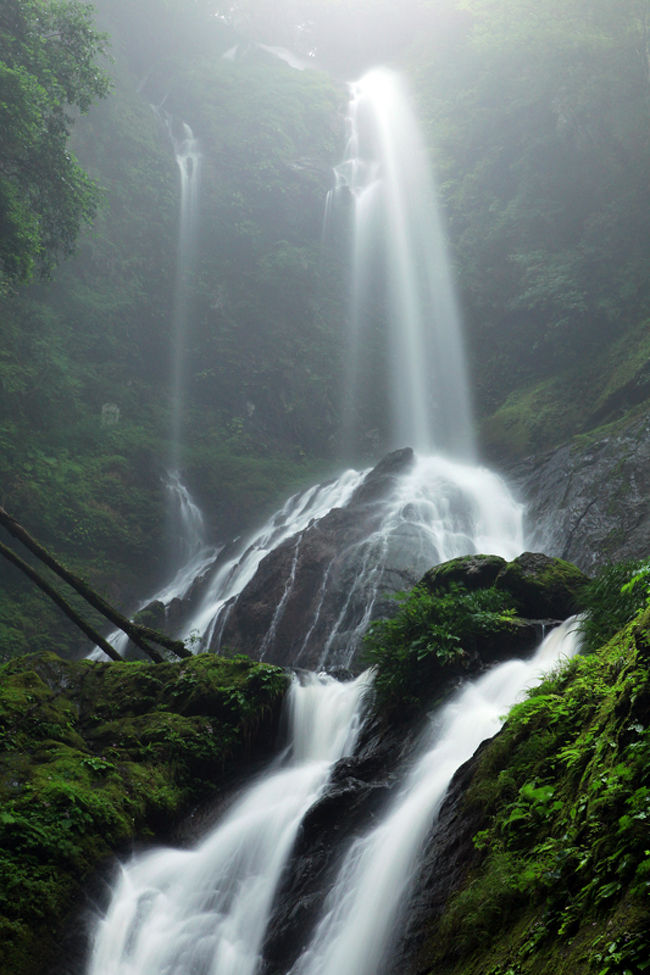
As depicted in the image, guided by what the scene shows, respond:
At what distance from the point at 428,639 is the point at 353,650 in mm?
4863

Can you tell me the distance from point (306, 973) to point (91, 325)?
23.4 metres

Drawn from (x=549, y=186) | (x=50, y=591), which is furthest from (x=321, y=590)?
(x=549, y=186)

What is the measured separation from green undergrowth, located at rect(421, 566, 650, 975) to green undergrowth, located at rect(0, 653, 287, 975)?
3.27 metres

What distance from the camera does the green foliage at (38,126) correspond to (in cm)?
1320

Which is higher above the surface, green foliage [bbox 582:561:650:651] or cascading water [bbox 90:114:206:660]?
cascading water [bbox 90:114:206:660]

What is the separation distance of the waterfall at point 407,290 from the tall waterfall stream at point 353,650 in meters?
0.07

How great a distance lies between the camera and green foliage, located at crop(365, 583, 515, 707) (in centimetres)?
706

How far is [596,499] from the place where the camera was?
1427cm

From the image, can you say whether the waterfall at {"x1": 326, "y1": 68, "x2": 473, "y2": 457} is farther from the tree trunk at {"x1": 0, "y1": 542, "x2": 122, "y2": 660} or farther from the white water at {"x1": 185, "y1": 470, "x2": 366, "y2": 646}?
the tree trunk at {"x1": 0, "y1": 542, "x2": 122, "y2": 660}

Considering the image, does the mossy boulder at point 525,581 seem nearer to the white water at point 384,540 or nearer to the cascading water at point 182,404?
the white water at point 384,540

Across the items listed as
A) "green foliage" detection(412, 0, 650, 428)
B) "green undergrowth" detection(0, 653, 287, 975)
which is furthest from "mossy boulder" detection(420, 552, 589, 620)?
"green foliage" detection(412, 0, 650, 428)

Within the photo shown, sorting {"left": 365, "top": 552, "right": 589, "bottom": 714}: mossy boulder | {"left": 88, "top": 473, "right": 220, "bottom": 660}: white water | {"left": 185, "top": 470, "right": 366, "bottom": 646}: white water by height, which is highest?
{"left": 88, "top": 473, "right": 220, "bottom": 660}: white water

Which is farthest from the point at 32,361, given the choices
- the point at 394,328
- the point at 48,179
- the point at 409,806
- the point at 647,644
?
the point at 647,644

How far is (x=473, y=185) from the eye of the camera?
89.9 feet
